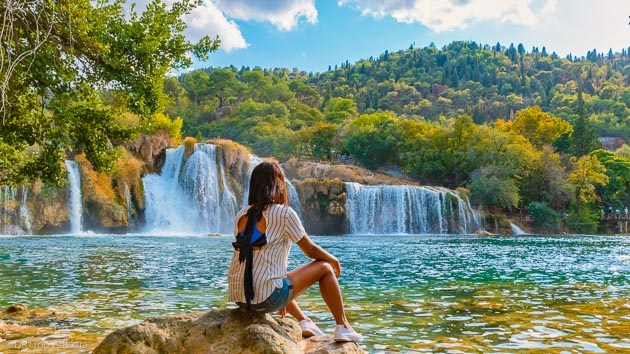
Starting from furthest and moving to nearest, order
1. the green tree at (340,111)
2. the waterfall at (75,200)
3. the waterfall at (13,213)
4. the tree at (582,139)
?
the green tree at (340,111) < the tree at (582,139) < the waterfall at (75,200) < the waterfall at (13,213)

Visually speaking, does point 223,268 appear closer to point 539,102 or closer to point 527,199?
point 527,199

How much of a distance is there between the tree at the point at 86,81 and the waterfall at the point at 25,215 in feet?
91.9

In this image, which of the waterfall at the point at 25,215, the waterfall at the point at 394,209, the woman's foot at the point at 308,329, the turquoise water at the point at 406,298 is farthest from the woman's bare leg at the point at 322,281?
the waterfall at the point at 394,209

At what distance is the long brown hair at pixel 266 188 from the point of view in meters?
4.34

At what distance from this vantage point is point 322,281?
4727 millimetres

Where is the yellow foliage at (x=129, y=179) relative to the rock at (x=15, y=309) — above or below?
above

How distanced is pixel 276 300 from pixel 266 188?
0.94 meters

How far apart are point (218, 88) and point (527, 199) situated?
218 ft

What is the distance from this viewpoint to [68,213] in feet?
117

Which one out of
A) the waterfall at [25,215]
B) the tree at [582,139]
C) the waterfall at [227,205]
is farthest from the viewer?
the tree at [582,139]

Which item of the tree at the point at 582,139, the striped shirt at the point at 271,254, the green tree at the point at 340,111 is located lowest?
the striped shirt at the point at 271,254

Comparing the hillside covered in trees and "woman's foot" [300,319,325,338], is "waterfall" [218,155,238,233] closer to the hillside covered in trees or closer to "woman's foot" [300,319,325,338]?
the hillside covered in trees

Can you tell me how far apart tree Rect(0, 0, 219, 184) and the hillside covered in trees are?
1844 mm

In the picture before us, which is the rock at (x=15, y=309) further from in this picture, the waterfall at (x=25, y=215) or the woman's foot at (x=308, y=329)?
the waterfall at (x=25, y=215)
